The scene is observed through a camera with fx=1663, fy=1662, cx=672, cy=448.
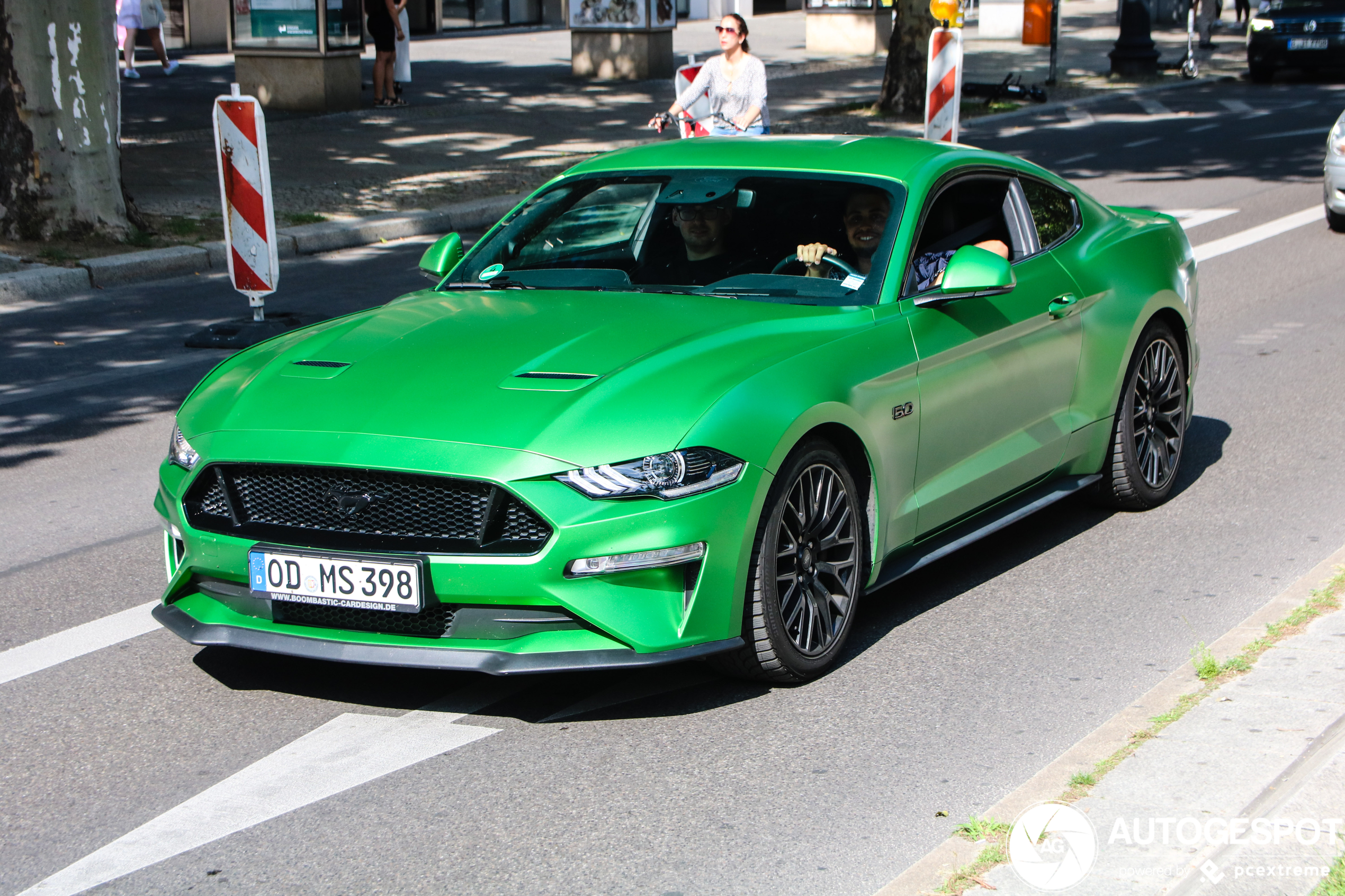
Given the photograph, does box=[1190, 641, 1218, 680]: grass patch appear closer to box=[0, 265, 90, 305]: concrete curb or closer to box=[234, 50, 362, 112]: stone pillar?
box=[0, 265, 90, 305]: concrete curb

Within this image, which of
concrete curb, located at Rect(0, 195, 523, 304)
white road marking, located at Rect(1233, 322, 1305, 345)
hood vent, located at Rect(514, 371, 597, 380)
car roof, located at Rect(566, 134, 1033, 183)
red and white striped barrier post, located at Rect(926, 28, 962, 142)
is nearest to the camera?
hood vent, located at Rect(514, 371, 597, 380)

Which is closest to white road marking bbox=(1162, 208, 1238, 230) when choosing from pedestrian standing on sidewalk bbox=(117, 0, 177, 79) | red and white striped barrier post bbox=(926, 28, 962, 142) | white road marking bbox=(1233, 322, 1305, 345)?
red and white striped barrier post bbox=(926, 28, 962, 142)

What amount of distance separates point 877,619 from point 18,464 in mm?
4209

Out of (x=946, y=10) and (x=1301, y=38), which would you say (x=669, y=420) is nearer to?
(x=946, y=10)

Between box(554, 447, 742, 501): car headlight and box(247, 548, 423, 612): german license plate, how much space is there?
0.48 metres

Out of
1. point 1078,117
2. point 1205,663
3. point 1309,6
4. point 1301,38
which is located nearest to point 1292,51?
point 1301,38

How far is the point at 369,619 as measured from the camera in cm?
434

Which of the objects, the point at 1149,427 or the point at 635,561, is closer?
the point at 635,561

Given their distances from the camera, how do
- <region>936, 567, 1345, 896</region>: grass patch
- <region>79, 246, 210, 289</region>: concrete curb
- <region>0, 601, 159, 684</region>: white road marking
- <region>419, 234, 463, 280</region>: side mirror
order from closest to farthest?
<region>936, 567, 1345, 896</region>: grass patch → <region>0, 601, 159, 684</region>: white road marking → <region>419, 234, 463, 280</region>: side mirror → <region>79, 246, 210, 289</region>: concrete curb

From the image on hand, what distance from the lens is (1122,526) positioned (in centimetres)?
646

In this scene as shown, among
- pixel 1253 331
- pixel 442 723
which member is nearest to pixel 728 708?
pixel 442 723

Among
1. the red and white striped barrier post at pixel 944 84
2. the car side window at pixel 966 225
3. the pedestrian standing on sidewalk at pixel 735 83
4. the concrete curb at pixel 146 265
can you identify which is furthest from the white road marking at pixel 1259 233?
the concrete curb at pixel 146 265

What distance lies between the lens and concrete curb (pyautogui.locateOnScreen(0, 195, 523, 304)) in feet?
39.1

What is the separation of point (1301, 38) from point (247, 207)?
24948 millimetres
